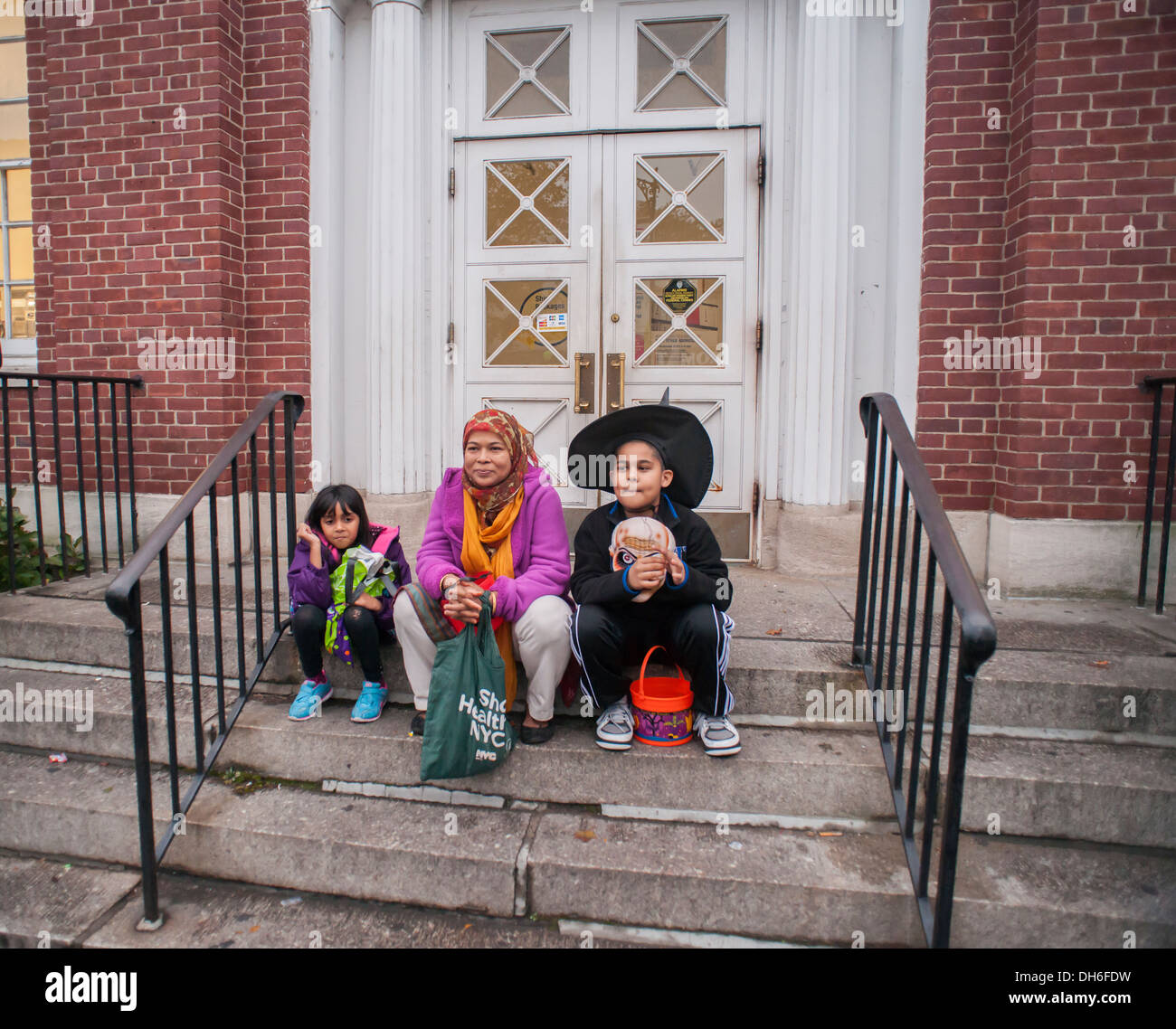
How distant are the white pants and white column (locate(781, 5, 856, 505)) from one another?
7.07 feet

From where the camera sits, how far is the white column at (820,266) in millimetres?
4023

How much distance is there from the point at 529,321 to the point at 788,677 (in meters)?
2.78

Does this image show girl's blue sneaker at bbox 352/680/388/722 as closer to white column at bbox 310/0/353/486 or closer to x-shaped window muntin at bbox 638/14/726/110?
white column at bbox 310/0/353/486

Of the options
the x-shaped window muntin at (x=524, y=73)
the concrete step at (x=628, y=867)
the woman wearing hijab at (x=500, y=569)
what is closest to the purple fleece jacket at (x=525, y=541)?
the woman wearing hijab at (x=500, y=569)

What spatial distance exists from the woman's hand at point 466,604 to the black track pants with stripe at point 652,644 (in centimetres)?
37

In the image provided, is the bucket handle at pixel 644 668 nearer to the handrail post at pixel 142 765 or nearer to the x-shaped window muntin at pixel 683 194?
the handrail post at pixel 142 765

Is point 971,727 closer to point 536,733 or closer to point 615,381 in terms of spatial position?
point 536,733

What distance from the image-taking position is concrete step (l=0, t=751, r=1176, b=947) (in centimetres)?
208

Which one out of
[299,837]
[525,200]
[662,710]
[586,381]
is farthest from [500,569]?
[525,200]

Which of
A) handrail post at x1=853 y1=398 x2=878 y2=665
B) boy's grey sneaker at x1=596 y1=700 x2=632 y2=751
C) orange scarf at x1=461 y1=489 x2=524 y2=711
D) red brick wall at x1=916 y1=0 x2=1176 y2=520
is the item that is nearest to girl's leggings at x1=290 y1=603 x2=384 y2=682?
orange scarf at x1=461 y1=489 x2=524 y2=711
